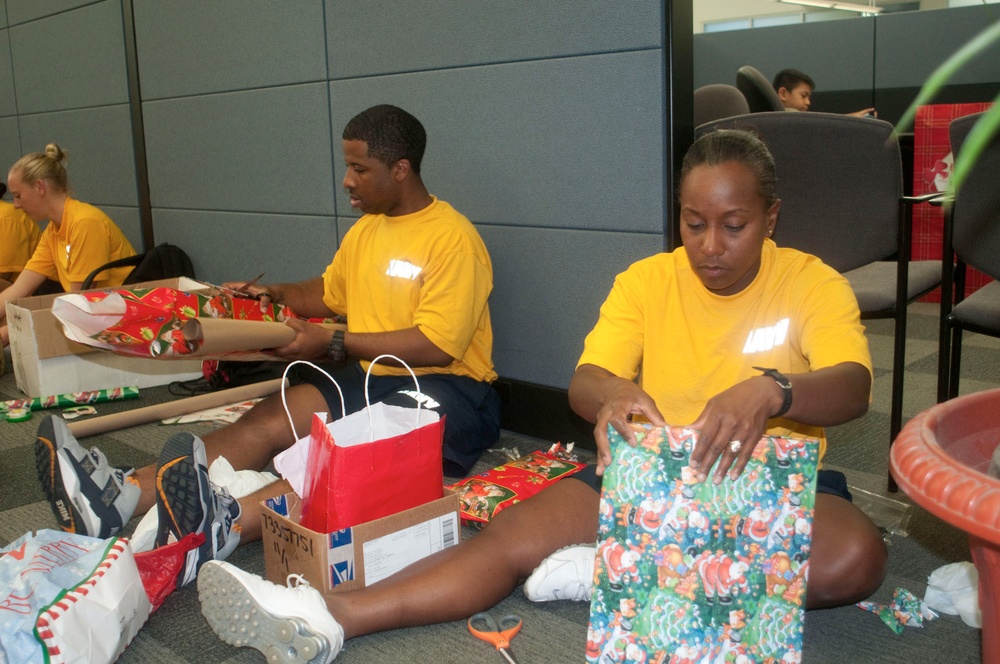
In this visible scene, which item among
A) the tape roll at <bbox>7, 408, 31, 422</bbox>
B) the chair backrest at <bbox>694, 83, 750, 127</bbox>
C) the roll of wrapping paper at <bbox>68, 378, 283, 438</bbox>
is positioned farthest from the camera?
the chair backrest at <bbox>694, 83, 750, 127</bbox>

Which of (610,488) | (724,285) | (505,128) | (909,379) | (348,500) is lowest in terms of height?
(909,379)

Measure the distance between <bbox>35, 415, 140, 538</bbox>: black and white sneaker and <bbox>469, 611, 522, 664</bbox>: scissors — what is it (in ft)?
2.82

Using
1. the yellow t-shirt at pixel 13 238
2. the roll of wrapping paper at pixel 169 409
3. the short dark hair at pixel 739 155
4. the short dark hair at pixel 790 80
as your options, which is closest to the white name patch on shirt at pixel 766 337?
the short dark hair at pixel 739 155

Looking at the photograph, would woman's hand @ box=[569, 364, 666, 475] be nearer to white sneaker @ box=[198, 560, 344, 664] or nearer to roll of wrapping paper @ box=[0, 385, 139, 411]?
white sneaker @ box=[198, 560, 344, 664]

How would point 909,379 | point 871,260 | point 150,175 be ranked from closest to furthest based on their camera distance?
point 871,260 < point 909,379 < point 150,175

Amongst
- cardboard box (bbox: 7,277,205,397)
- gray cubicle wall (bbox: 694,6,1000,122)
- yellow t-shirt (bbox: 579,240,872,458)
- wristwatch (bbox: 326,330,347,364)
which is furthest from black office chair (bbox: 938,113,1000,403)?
gray cubicle wall (bbox: 694,6,1000,122)

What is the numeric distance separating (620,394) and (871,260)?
3.60 feet

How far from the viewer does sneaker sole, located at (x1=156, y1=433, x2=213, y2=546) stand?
5.60ft

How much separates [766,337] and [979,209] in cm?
66

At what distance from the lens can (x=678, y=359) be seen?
1556 mm

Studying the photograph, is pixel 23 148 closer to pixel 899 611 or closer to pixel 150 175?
pixel 150 175

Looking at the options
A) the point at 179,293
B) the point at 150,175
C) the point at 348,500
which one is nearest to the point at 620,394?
the point at 348,500

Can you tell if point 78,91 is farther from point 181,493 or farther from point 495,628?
point 495,628

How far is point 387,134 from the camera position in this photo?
2.23 m
